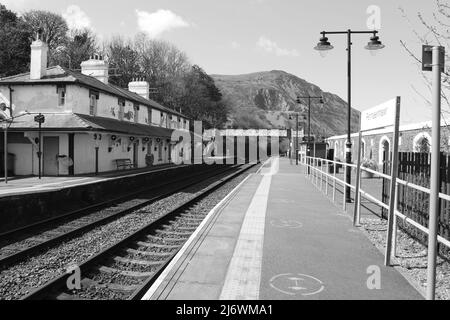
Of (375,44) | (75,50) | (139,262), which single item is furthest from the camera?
(75,50)

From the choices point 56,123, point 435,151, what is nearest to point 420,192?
point 435,151

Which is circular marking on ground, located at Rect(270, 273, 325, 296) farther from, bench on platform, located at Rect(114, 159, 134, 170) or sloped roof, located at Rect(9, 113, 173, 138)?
bench on platform, located at Rect(114, 159, 134, 170)

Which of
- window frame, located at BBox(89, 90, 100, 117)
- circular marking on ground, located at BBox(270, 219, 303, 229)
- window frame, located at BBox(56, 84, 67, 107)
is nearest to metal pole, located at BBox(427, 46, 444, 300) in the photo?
circular marking on ground, located at BBox(270, 219, 303, 229)

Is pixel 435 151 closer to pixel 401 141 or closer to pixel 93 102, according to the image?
pixel 401 141

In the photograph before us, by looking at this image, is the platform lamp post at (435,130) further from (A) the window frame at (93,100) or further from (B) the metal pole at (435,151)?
(A) the window frame at (93,100)

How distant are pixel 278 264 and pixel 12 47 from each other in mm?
46913

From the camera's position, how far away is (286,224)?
9.03 meters

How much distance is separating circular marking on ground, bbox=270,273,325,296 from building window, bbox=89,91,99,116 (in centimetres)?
2291

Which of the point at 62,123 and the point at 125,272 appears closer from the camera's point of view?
the point at 125,272
